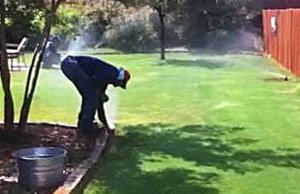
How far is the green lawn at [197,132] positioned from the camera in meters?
7.04

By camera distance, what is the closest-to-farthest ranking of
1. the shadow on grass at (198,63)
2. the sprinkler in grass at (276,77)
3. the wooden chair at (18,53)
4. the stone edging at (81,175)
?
the stone edging at (81,175) < the sprinkler in grass at (276,77) < the wooden chair at (18,53) < the shadow on grass at (198,63)

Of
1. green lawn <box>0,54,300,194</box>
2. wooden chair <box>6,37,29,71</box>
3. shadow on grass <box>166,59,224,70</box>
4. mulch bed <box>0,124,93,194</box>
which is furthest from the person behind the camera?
shadow on grass <box>166,59,224,70</box>

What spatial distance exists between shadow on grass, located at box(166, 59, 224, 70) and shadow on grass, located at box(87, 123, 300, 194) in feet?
40.5

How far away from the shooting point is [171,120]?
445 inches

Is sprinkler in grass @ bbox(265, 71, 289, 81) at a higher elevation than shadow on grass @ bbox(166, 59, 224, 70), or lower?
higher

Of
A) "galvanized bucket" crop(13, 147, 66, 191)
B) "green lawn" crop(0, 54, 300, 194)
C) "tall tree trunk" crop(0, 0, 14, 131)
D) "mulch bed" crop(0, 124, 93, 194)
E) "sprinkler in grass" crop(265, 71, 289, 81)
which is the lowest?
"sprinkler in grass" crop(265, 71, 289, 81)

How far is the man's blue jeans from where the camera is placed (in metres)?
9.00

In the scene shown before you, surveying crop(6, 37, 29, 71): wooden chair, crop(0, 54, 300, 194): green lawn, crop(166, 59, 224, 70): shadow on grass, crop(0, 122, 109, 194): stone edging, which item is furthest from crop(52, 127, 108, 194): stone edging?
crop(166, 59, 224, 70): shadow on grass

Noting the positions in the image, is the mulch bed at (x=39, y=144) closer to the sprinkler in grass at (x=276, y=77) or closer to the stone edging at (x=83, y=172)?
the stone edging at (x=83, y=172)

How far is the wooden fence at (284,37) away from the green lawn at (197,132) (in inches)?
38.9

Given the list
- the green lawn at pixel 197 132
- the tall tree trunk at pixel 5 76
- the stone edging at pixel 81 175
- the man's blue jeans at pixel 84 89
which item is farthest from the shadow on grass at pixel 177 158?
the tall tree trunk at pixel 5 76

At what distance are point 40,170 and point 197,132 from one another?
421 centimetres

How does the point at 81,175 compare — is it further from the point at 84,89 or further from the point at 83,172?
the point at 84,89

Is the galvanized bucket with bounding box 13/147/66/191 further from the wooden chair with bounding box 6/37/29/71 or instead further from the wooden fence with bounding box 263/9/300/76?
the wooden fence with bounding box 263/9/300/76
